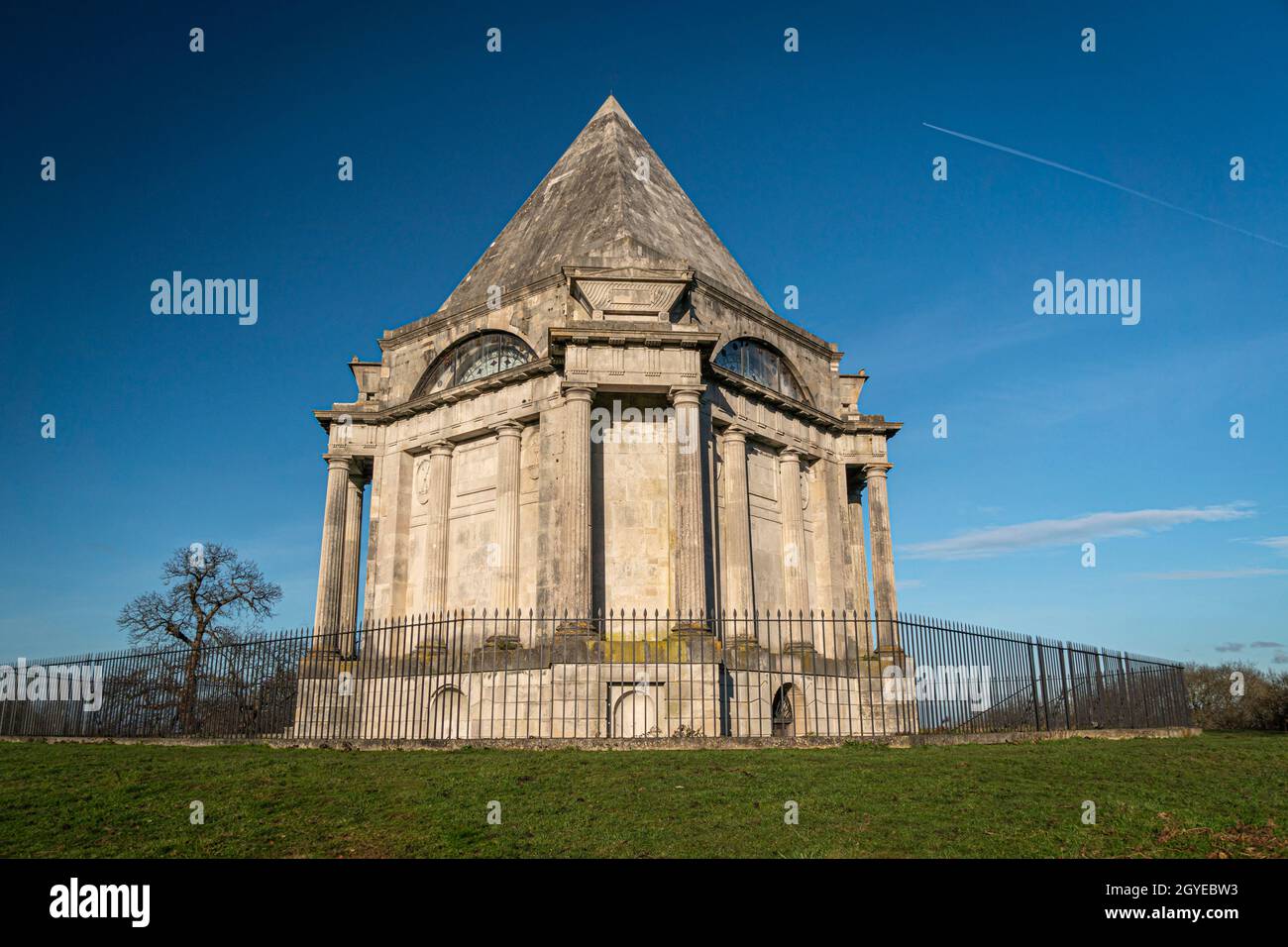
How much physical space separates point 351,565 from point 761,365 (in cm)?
1188

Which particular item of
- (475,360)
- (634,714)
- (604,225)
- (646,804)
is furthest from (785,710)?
(604,225)

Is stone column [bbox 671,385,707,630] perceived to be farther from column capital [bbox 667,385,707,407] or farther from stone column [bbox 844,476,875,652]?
stone column [bbox 844,476,875,652]

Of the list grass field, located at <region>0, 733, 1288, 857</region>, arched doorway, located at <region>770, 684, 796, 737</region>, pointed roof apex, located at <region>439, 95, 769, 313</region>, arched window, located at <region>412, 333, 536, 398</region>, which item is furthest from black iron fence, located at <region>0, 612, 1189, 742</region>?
pointed roof apex, located at <region>439, 95, 769, 313</region>

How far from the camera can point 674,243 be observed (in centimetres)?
2348

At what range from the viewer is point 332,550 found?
75.5ft

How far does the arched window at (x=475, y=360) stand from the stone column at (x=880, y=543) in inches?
413

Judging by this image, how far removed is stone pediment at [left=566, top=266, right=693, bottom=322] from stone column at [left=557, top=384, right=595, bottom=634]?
2.53 metres

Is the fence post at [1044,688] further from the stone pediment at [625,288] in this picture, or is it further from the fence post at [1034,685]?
the stone pediment at [625,288]

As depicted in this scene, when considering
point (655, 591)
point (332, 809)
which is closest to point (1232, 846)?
point (332, 809)

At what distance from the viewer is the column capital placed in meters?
18.4
